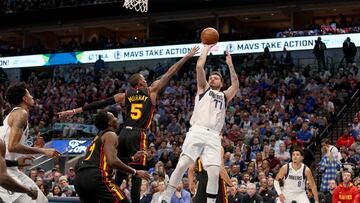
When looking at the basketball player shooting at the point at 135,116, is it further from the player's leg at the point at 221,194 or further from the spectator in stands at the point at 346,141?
the spectator in stands at the point at 346,141

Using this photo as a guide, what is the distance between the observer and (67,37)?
39094 millimetres

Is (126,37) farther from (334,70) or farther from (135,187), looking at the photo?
(135,187)

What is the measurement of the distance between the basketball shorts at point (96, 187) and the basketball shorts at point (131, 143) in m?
1.60

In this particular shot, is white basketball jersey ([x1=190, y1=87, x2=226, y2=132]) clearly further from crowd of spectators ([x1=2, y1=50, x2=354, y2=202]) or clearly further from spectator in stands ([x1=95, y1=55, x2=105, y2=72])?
spectator in stands ([x1=95, y1=55, x2=105, y2=72])

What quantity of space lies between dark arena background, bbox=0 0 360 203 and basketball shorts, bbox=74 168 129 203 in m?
0.35

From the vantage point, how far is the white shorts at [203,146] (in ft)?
29.3

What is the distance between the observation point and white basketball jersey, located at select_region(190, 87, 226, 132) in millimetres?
9141

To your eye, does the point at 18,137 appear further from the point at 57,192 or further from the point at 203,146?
the point at 57,192

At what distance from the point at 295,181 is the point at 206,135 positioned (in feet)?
12.5

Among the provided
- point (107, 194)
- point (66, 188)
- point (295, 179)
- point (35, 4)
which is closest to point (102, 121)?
point (107, 194)

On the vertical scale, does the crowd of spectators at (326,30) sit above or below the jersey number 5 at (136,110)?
above

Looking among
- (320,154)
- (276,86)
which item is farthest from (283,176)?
(276,86)

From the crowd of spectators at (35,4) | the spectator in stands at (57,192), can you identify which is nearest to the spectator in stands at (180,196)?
the spectator in stands at (57,192)

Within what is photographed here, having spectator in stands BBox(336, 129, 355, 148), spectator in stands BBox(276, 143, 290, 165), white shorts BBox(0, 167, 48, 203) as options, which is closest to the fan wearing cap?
white shorts BBox(0, 167, 48, 203)
